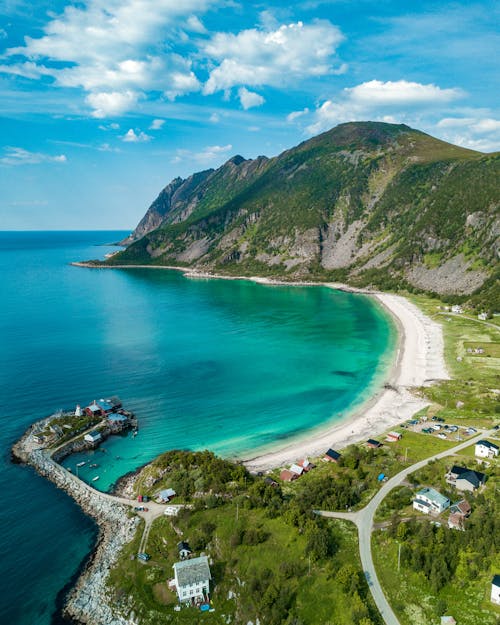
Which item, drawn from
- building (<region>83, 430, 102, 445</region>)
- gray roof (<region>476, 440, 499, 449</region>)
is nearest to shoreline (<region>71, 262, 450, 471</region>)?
gray roof (<region>476, 440, 499, 449</region>)

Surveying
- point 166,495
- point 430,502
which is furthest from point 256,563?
point 430,502

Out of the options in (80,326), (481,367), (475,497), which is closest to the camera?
(475,497)

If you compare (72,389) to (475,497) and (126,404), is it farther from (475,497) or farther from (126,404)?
(475,497)

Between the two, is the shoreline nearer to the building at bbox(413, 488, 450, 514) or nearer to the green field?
the green field

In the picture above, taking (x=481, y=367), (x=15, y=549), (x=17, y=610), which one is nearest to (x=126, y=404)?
(x=15, y=549)

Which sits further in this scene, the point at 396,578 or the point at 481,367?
the point at 481,367

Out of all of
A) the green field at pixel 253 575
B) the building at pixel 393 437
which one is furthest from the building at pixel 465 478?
the green field at pixel 253 575

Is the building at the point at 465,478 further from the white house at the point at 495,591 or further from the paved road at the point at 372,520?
the white house at the point at 495,591
